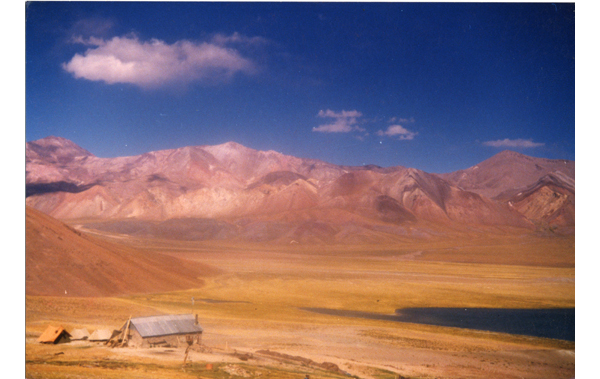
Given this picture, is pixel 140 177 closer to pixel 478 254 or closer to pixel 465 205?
pixel 478 254

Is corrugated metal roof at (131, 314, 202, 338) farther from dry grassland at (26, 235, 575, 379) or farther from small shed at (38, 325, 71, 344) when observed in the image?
small shed at (38, 325, 71, 344)

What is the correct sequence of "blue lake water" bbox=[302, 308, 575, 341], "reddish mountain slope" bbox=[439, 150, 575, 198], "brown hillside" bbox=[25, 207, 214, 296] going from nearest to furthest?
"brown hillside" bbox=[25, 207, 214, 296]
"blue lake water" bbox=[302, 308, 575, 341]
"reddish mountain slope" bbox=[439, 150, 575, 198]

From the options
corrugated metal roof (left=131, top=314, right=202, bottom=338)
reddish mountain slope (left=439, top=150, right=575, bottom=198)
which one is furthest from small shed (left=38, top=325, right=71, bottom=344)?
reddish mountain slope (left=439, top=150, right=575, bottom=198)

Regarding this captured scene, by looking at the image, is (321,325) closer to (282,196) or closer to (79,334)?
(79,334)

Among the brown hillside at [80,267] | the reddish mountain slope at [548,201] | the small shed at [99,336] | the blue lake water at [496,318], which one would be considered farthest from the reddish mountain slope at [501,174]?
the small shed at [99,336]

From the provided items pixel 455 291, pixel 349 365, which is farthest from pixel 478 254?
pixel 349 365

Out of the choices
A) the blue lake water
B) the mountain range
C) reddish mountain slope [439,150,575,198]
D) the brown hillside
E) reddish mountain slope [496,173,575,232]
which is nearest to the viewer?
the brown hillside
